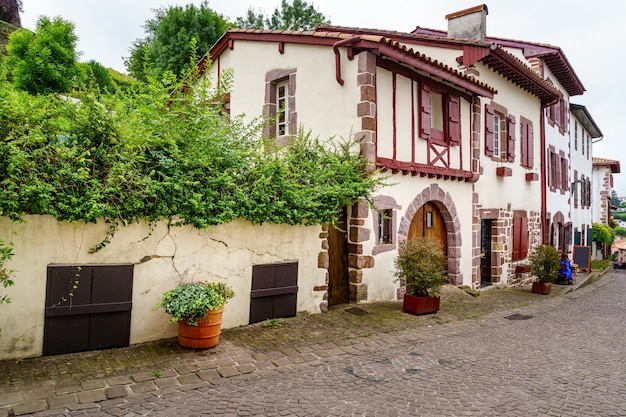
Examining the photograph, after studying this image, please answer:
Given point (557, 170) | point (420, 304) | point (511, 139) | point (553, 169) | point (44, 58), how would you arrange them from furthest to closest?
Result: point (44, 58) → point (557, 170) → point (553, 169) → point (511, 139) → point (420, 304)

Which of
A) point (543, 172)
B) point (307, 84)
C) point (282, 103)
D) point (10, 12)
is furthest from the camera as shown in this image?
point (10, 12)

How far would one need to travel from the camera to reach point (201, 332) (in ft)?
16.0

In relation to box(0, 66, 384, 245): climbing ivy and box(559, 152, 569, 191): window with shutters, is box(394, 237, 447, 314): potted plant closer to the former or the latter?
box(0, 66, 384, 245): climbing ivy

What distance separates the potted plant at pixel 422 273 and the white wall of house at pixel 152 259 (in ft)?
5.22

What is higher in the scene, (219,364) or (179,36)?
(179,36)

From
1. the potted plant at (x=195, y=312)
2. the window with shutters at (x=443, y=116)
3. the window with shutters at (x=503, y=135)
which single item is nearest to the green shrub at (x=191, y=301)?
the potted plant at (x=195, y=312)

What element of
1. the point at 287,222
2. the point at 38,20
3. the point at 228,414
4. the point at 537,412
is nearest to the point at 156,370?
the point at 228,414

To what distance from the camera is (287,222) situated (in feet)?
21.2

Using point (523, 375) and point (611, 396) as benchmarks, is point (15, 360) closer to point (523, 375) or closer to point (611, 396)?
point (523, 375)

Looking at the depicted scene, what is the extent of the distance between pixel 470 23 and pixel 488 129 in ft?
11.6

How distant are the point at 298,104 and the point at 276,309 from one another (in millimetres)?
4708

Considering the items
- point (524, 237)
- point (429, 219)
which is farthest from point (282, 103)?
point (524, 237)

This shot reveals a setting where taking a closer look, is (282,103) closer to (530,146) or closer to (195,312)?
(195,312)

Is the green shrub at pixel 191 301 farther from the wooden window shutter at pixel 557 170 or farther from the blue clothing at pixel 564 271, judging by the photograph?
the wooden window shutter at pixel 557 170
